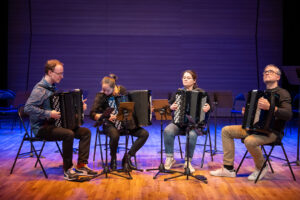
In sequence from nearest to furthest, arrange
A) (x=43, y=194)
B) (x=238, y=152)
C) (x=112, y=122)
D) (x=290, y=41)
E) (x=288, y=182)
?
(x=43, y=194) < (x=288, y=182) < (x=112, y=122) < (x=238, y=152) < (x=290, y=41)

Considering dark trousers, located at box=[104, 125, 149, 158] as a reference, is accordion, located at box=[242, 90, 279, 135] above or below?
above

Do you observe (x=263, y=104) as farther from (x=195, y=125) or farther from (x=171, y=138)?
(x=171, y=138)

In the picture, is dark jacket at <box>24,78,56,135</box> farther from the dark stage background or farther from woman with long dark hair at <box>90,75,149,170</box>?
the dark stage background

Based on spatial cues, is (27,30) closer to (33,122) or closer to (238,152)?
(33,122)

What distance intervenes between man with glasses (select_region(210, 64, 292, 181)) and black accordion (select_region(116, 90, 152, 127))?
1048mm

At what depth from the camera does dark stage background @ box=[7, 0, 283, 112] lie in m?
10.0

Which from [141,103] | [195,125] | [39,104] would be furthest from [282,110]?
[39,104]

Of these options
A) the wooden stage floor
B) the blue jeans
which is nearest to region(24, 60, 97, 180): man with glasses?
the wooden stage floor

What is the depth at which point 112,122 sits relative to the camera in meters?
4.23

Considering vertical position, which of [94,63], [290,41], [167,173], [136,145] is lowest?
[167,173]

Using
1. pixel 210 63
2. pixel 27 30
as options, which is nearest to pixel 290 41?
pixel 210 63

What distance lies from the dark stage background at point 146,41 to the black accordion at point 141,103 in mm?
5946

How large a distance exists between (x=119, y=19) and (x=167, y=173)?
7.31m

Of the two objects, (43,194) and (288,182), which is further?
(288,182)
